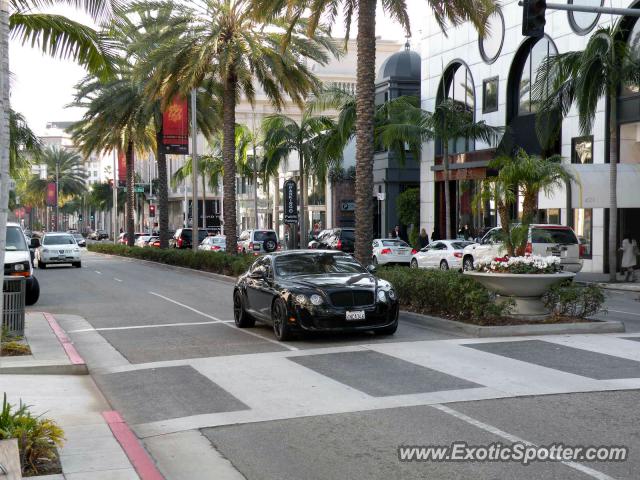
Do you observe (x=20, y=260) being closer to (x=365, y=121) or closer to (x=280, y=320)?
(x=365, y=121)

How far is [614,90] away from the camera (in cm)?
2630

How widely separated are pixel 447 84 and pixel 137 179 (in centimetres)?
6362

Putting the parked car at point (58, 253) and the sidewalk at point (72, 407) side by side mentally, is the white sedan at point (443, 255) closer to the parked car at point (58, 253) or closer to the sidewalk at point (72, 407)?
the parked car at point (58, 253)

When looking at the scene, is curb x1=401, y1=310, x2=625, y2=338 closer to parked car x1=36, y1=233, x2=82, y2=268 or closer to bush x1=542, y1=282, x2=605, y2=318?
bush x1=542, y1=282, x2=605, y2=318

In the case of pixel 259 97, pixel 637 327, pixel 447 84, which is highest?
pixel 259 97

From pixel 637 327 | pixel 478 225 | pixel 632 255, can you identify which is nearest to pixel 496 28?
pixel 478 225

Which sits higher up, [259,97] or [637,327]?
[259,97]

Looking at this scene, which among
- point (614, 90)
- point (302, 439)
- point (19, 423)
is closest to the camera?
point (19, 423)

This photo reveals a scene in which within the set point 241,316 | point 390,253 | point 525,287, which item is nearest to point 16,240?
point 241,316

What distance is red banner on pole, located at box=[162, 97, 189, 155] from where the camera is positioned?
3759cm

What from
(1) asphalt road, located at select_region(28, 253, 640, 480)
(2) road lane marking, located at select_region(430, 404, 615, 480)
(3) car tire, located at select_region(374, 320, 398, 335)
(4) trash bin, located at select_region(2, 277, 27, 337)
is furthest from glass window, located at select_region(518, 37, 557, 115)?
(2) road lane marking, located at select_region(430, 404, 615, 480)

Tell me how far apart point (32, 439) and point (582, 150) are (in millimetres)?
30462

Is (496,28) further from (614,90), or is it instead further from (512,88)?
(614,90)

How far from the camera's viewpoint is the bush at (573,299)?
1439 cm
